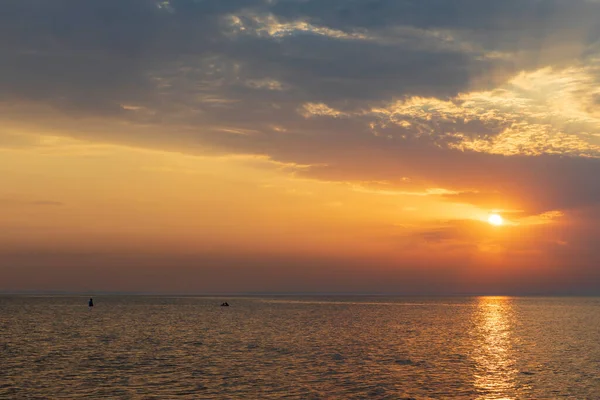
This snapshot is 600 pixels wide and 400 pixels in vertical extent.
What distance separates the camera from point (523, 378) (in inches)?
2298

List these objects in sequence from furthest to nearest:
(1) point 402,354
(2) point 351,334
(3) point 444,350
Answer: (2) point 351,334, (3) point 444,350, (1) point 402,354

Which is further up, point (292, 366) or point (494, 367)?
point (292, 366)

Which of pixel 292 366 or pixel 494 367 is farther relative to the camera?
pixel 494 367

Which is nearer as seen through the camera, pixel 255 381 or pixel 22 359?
pixel 255 381

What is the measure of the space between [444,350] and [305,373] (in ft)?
101

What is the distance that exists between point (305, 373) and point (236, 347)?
25798mm

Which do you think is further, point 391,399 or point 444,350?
point 444,350

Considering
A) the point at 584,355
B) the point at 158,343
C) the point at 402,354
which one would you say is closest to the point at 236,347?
the point at 158,343

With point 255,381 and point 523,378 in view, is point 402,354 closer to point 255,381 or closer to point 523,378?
point 523,378

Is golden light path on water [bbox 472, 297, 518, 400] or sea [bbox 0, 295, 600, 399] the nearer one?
sea [bbox 0, 295, 600, 399]

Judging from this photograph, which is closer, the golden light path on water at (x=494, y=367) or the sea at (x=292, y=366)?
the sea at (x=292, y=366)

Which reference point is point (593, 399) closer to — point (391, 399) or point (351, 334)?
point (391, 399)

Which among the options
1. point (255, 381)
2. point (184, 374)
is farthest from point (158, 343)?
point (255, 381)

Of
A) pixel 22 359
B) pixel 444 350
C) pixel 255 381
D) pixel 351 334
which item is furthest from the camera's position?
pixel 351 334
